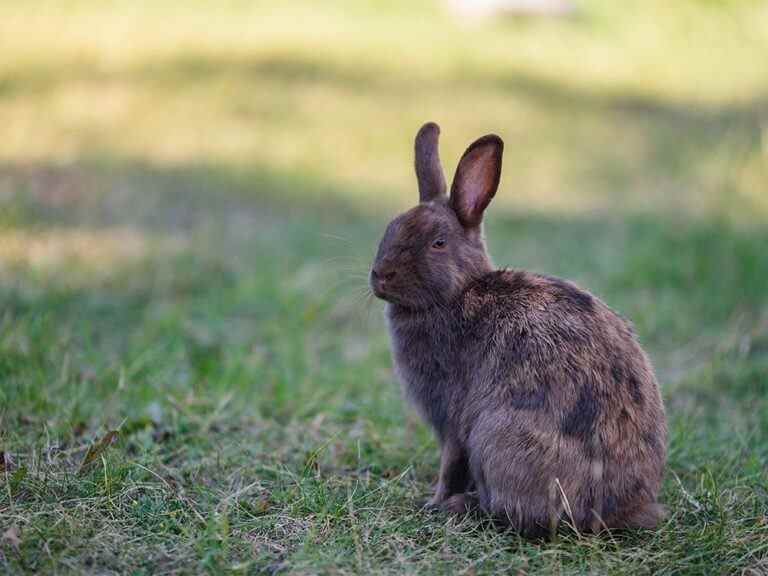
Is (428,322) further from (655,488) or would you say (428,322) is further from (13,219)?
(13,219)

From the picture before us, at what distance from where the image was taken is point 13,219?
6.16 meters

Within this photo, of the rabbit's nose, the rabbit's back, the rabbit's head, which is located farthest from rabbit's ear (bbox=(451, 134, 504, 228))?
the rabbit's back

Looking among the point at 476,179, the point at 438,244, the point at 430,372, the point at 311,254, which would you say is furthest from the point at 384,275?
the point at 311,254

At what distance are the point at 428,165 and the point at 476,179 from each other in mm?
306

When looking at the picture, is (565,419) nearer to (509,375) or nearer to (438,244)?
(509,375)

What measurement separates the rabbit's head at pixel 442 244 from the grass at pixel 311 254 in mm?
719

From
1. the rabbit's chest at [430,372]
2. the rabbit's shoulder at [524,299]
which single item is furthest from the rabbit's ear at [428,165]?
the rabbit's chest at [430,372]

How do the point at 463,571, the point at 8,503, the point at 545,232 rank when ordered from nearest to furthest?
1. the point at 463,571
2. the point at 8,503
3. the point at 545,232

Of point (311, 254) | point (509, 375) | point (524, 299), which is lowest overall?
point (311, 254)

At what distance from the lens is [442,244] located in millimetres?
3707

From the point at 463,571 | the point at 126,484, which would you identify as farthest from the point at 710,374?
the point at 126,484

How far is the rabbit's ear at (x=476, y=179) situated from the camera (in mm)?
3645

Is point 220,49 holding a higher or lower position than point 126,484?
higher

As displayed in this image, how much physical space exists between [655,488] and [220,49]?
34.8 feet
